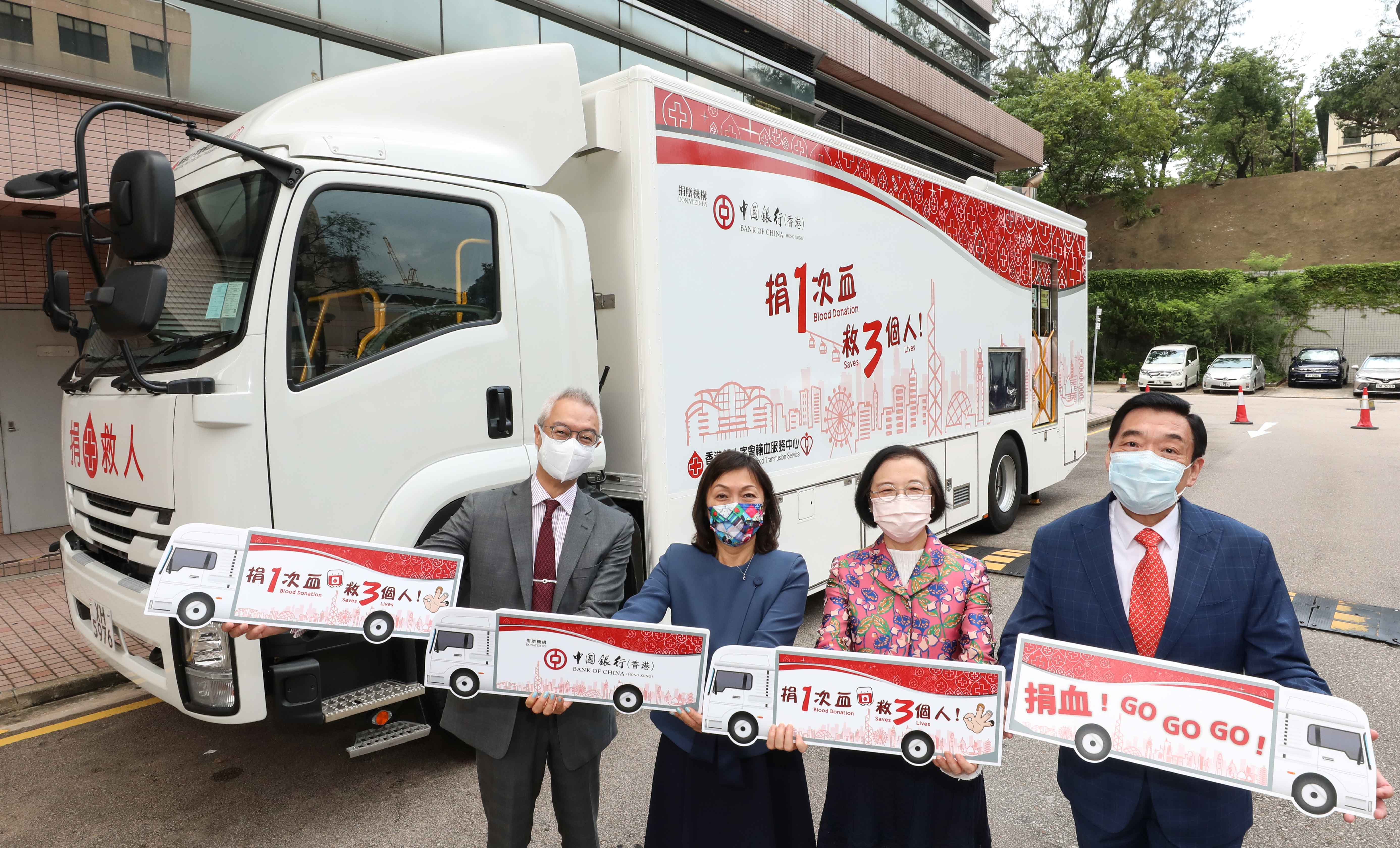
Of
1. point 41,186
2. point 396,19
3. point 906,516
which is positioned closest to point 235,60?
point 396,19

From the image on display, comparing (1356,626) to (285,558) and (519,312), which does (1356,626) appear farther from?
(285,558)

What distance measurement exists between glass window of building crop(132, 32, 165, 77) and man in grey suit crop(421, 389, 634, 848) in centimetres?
794

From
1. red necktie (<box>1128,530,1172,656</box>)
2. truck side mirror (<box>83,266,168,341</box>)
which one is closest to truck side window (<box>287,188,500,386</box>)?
truck side mirror (<box>83,266,168,341</box>)

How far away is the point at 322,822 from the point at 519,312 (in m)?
2.37

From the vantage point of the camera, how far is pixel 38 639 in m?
5.85

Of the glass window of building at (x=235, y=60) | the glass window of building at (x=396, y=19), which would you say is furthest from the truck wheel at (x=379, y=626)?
the glass window of building at (x=396, y=19)

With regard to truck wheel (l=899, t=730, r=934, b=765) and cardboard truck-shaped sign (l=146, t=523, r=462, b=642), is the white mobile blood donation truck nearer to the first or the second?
cardboard truck-shaped sign (l=146, t=523, r=462, b=642)

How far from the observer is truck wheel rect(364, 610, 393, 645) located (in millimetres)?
2420

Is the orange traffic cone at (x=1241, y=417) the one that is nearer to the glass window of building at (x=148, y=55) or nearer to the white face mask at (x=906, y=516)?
the white face mask at (x=906, y=516)

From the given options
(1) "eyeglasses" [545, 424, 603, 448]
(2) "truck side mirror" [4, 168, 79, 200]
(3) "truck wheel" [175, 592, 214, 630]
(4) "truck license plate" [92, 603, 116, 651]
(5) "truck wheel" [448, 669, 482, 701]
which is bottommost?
(4) "truck license plate" [92, 603, 116, 651]

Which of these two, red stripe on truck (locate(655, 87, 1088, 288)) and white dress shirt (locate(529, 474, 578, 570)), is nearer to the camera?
white dress shirt (locate(529, 474, 578, 570))

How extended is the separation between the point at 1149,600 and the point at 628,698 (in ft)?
4.44

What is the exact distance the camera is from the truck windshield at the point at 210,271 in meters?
3.21

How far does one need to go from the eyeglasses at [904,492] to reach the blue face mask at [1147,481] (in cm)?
47
